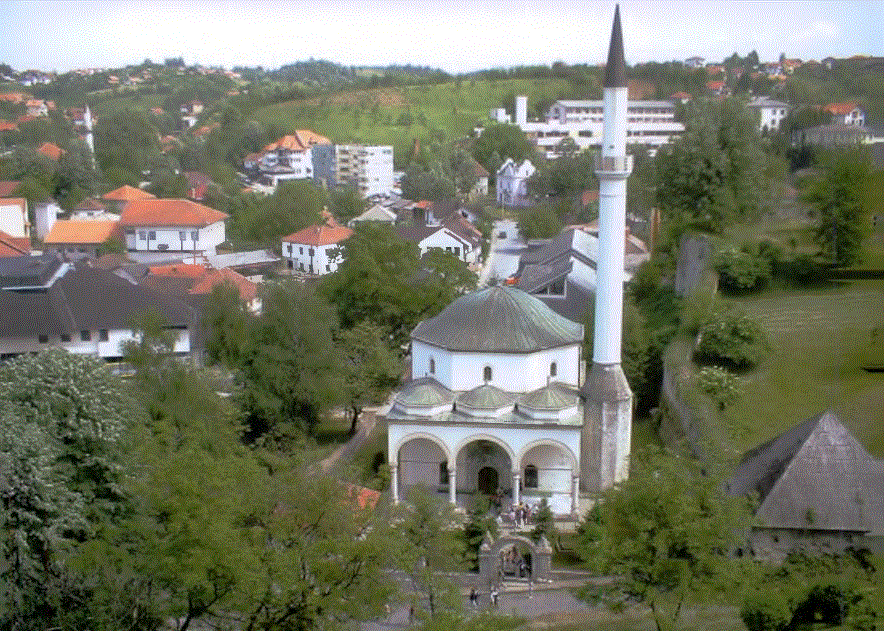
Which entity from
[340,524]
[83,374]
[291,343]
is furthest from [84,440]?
[291,343]

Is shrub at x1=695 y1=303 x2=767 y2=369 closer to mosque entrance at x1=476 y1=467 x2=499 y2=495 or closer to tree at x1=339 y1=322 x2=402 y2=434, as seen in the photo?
mosque entrance at x1=476 y1=467 x2=499 y2=495

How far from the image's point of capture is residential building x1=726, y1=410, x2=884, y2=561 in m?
15.8

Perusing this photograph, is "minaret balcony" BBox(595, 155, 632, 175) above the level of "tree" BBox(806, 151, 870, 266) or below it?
above

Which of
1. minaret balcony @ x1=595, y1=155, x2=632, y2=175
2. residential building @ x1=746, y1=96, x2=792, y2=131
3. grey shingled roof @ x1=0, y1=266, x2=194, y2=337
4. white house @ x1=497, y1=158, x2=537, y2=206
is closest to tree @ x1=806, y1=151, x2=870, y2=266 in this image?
residential building @ x1=746, y1=96, x2=792, y2=131

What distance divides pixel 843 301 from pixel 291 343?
51.2 ft

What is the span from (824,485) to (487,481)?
8.41 meters

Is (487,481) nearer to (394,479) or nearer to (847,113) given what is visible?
(394,479)

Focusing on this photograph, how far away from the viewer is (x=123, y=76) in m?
125

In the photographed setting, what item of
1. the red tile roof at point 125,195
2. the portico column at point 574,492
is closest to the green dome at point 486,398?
the portico column at point 574,492

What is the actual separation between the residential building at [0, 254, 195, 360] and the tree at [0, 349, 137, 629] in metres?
12.0

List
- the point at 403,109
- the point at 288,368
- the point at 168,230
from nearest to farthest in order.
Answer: the point at 288,368, the point at 168,230, the point at 403,109

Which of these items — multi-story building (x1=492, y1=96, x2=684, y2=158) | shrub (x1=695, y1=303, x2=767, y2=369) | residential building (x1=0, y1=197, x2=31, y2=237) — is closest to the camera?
shrub (x1=695, y1=303, x2=767, y2=369)

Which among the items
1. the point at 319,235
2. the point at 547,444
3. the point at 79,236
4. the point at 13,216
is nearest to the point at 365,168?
the point at 319,235

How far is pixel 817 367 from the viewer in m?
22.7
